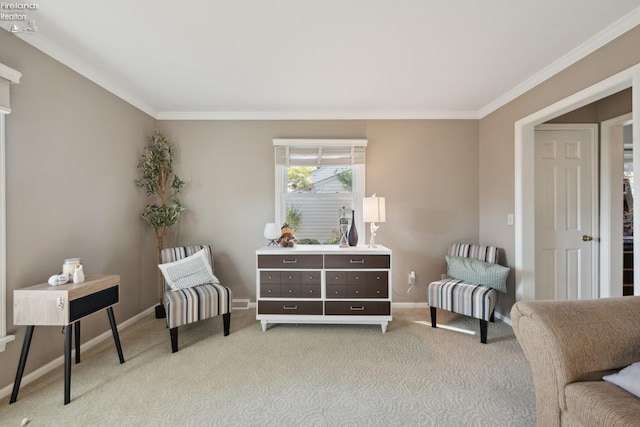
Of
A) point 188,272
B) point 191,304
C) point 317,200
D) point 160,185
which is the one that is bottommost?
point 191,304

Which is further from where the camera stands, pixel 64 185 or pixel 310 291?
pixel 310 291

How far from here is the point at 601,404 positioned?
3.58 feet

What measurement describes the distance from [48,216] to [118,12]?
1590mm

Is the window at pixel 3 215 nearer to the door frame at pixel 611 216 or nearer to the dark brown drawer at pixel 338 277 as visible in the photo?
the dark brown drawer at pixel 338 277

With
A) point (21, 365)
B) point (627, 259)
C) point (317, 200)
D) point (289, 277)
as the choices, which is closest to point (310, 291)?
point (289, 277)

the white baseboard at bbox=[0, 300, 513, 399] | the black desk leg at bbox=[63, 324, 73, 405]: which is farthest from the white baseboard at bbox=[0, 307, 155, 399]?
the black desk leg at bbox=[63, 324, 73, 405]

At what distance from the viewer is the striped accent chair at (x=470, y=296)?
2561 millimetres

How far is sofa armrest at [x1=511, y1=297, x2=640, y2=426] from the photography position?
1.26 m

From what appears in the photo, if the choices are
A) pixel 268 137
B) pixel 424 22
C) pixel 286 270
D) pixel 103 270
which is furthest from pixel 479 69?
pixel 103 270

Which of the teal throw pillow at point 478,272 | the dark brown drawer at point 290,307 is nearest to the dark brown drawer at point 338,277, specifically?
the dark brown drawer at point 290,307

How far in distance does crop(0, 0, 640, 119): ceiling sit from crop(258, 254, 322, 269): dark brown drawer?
1.75m

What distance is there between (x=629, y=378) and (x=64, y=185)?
12.2ft

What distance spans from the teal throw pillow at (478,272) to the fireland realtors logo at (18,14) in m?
3.99

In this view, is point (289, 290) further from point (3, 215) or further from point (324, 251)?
point (3, 215)
